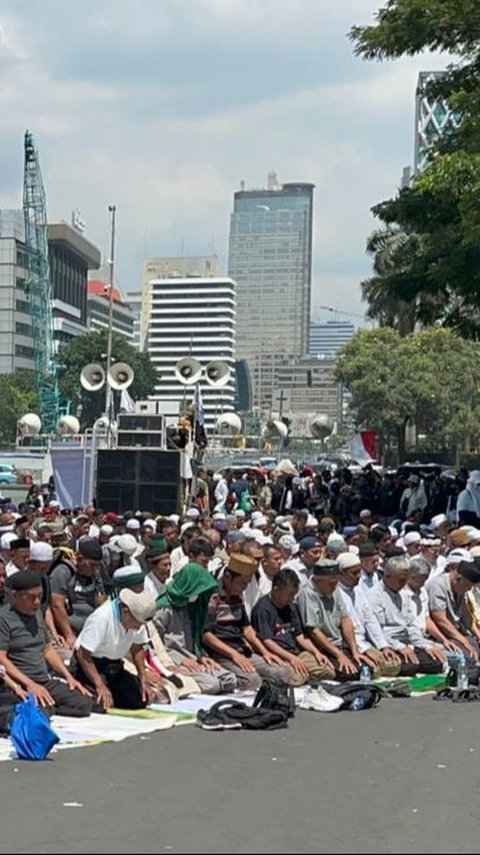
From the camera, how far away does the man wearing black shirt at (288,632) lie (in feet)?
41.3

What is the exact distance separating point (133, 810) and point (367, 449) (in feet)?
107

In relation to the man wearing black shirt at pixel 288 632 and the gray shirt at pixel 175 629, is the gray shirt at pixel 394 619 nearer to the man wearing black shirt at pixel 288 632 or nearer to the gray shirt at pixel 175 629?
the man wearing black shirt at pixel 288 632

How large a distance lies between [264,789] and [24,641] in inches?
109

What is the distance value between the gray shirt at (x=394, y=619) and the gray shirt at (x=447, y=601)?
41 cm

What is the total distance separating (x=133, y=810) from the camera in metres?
7.36

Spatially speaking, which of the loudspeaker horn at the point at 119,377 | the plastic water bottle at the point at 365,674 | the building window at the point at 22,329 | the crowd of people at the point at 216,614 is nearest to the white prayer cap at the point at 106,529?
the crowd of people at the point at 216,614

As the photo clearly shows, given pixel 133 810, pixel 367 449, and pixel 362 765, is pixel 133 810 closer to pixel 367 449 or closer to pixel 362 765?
pixel 362 765

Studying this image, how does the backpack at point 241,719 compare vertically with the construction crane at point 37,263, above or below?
below

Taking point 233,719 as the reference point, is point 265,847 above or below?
above

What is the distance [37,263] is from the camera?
502ft

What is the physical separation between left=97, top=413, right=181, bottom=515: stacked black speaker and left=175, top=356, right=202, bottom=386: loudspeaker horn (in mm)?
11373

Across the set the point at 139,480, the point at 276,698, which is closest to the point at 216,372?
the point at 139,480

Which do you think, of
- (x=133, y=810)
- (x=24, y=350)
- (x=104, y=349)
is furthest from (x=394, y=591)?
(x=24, y=350)

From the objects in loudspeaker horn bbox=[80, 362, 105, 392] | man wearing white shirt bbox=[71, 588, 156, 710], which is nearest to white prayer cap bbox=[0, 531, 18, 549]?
man wearing white shirt bbox=[71, 588, 156, 710]
